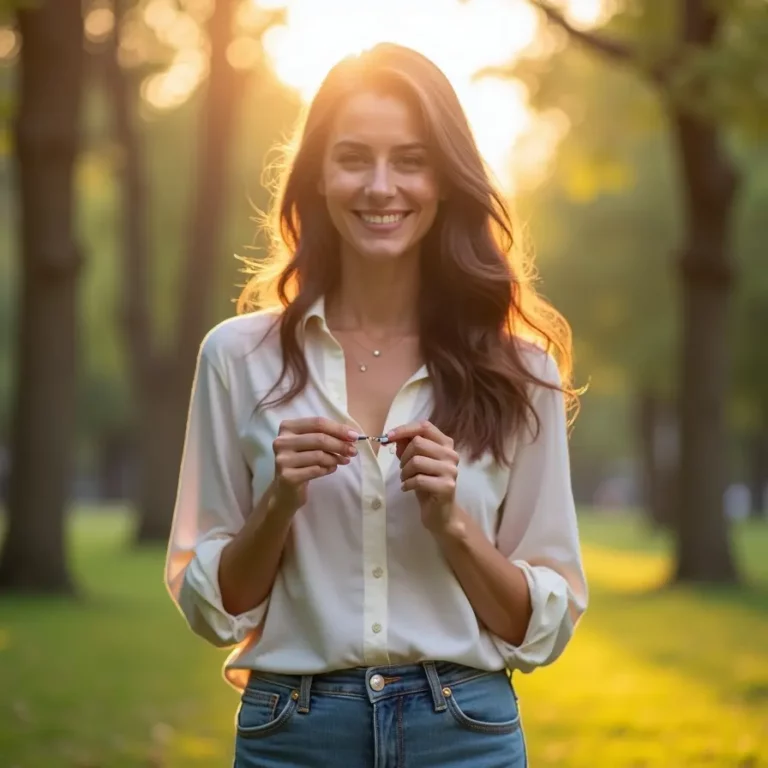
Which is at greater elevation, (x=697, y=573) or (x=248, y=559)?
(x=248, y=559)

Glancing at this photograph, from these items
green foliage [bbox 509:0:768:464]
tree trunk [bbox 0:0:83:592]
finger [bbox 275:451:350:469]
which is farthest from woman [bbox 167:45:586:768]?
green foliage [bbox 509:0:768:464]

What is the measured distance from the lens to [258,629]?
3.28 metres

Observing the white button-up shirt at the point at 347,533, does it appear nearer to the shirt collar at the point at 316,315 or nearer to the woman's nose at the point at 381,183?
the shirt collar at the point at 316,315

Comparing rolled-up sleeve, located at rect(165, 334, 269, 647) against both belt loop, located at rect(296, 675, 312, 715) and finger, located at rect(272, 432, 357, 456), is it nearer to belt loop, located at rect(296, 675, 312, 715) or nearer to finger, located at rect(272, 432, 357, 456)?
belt loop, located at rect(296, 675, 312, 715)

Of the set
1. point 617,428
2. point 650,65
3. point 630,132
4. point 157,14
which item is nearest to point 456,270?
point 650,65

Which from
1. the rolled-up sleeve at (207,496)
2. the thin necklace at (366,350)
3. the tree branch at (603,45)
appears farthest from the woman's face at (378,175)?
the tree branch at (603,45)

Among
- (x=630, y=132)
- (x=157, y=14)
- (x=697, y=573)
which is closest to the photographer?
(x=697, y=573)

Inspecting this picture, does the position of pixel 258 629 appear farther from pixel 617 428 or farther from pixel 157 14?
pixel 617 428

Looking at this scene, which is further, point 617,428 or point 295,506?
point 617,428

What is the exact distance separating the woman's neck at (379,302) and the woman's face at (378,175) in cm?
10

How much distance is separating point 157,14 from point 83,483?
63.3 m

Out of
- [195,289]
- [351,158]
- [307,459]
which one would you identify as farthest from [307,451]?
[195,289]

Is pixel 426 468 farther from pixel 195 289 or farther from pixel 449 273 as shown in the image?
pixel 195 289

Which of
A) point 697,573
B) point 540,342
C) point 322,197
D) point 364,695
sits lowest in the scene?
point 697,573
